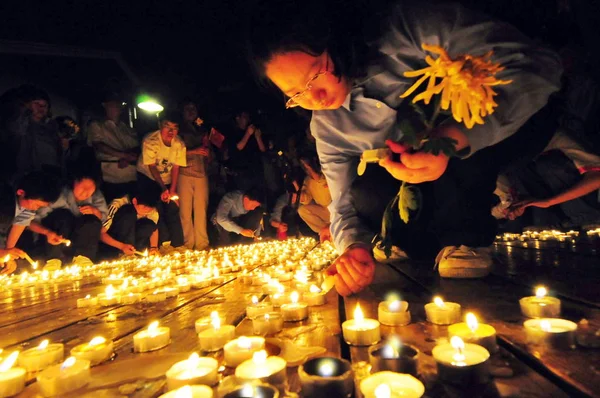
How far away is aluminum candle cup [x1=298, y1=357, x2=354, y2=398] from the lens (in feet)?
2.32

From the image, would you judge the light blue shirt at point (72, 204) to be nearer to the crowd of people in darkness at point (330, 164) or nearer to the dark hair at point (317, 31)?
the crowd of people in darkness at point (330, 164)

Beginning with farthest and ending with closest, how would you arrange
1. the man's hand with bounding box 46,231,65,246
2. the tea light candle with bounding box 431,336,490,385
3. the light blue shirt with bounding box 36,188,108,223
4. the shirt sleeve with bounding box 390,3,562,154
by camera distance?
the light blue shirt with bounding box 36,188,108,223
the man's hand with bounding box 46,231,65,246
the shirt sleeve with bounding box 390,3,562,154
the tea light candle with bounding box 431,336,490,385

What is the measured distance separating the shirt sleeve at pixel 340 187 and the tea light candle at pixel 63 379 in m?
1.51

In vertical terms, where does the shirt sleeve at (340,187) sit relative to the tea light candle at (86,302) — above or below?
above

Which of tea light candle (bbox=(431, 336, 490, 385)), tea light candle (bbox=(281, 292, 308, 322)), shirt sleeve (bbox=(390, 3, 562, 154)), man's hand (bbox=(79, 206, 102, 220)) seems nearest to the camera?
tea light candle (bbox=(431, 336, 490, 385))

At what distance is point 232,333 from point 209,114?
347 inches

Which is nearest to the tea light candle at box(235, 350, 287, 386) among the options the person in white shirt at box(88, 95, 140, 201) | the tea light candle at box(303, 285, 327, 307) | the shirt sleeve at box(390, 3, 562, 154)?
the tea light candle at box(303, 285, 327, 307)

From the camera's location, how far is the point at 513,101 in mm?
1535

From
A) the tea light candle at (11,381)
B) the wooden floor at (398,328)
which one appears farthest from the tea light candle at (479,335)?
the tea light candle at (11,381)

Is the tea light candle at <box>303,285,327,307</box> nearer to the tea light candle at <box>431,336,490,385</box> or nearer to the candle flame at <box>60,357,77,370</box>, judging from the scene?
the tea light candle at <box>431,336,490,385</box>

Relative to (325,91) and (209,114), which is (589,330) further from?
(209,114)

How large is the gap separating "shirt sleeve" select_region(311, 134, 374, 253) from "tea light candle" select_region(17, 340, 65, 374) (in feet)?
4.86

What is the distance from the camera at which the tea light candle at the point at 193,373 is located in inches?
32.3

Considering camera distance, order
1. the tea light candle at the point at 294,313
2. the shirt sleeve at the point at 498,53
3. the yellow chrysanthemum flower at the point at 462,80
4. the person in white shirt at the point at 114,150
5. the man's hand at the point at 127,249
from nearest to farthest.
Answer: the yellow chrysanthemum flower at the point at 462,80 < the tea light candle at the point at 294,313 < the shirt sleeve at the point at 498,53 < the man's hand at the point at 127,249 < the person in white shirt at the point at 114,150
